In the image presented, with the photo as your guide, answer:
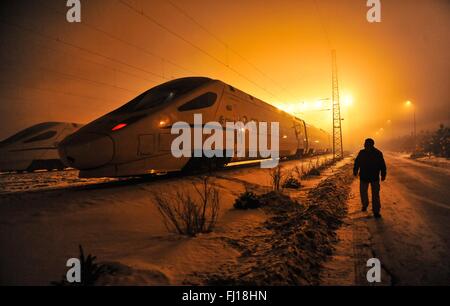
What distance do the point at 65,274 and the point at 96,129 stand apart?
15.4ft

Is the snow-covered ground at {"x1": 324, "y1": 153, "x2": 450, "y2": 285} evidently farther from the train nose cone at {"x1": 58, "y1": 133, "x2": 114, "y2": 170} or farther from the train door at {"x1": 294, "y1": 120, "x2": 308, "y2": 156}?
the train door at {"x1": 294, "y1": 120, "x2": 308, "y2": 156}

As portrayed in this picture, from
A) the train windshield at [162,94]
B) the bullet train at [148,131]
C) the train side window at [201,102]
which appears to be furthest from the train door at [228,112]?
the train windshield at [162,94]

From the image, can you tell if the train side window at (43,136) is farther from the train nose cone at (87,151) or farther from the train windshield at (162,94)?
the train nose cone at (87,151)

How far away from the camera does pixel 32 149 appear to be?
526 inches

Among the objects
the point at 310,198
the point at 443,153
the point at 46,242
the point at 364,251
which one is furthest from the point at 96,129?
the point at 443,153

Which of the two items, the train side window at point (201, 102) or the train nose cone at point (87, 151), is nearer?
the train nose cone at point (87, 151)

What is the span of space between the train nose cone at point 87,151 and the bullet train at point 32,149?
966cm

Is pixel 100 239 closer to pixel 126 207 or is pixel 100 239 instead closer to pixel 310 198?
pixel 126 207

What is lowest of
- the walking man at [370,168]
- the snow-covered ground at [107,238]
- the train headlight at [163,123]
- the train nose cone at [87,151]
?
the snow-covered ground at [107,238]

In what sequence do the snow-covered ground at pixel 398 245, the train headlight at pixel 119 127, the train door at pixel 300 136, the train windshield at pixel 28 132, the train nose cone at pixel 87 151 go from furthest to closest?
the train door at pixel 300 136 < the train windshield at pixel 28 132 < the train headlight at pixel 119 127 < the train nose cone at pixel 87 151 < the snow-covered ground at pixel 398 245

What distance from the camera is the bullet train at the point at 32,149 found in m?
12.9

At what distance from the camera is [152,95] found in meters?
8.09

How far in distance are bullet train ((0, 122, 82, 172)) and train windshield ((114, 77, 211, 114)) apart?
890 centimetres

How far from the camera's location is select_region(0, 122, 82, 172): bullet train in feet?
42.4
